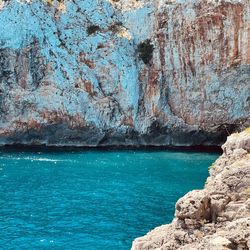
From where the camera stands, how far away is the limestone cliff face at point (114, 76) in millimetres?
56656

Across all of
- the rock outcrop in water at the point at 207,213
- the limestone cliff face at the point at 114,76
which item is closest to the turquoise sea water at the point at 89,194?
the limestone cliff face at the point at 114,76

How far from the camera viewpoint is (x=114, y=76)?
190ft

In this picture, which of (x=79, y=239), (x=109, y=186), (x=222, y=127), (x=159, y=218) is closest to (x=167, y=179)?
(x=109, y=186)

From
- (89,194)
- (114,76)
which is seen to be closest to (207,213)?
(89,194)

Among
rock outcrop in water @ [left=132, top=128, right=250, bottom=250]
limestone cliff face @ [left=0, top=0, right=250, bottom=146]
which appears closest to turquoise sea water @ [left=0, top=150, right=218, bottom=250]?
limestone cliff face @ [left=0, top=0, right=250, bottom=146]

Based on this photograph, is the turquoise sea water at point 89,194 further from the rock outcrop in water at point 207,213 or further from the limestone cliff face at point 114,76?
the rock outcrop in water at point 207,213

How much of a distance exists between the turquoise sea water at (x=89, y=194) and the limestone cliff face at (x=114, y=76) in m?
5.96

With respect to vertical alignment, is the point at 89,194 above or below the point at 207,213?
below

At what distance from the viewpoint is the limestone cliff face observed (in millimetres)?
56656

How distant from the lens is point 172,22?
186 feet

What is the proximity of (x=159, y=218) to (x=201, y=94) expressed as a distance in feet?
107

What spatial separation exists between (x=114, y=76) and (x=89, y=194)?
26.8 m

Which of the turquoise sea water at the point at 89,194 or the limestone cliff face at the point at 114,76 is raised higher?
the limestone cliff face at the point at 114,76

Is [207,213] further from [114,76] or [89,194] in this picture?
[114,76]
